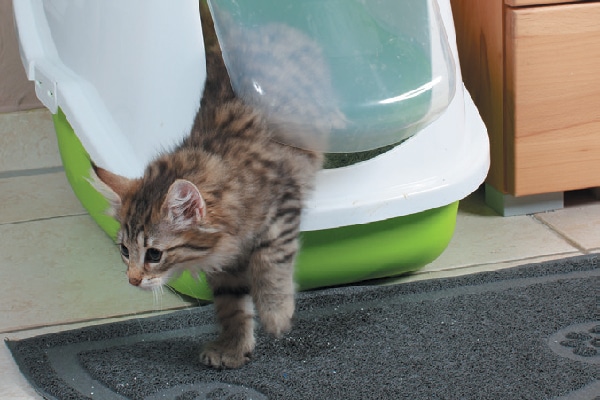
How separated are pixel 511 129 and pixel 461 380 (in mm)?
729

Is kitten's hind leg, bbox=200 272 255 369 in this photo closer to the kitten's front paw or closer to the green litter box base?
the kitten's front paw

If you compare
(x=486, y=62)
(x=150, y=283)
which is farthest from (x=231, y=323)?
(x=486, y=62)

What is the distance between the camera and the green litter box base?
4.97ft

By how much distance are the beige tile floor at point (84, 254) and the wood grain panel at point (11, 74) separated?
0.24 metres

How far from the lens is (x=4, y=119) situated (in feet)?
7.55

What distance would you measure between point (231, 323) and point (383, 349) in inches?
9.4

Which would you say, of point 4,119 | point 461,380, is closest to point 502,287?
point 461,380

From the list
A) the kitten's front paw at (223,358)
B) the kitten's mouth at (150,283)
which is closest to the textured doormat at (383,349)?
the kitten's front paw at (223,358)

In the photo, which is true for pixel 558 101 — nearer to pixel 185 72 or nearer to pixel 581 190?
pixel 581 190

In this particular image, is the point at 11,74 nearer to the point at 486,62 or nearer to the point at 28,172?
the point at 28,172

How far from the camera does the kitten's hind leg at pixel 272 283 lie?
1.33 m

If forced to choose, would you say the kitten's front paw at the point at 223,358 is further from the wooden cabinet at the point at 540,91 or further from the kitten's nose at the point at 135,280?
the wooden cabinet at the point at 540,91

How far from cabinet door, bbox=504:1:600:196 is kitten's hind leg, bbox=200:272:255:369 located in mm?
721

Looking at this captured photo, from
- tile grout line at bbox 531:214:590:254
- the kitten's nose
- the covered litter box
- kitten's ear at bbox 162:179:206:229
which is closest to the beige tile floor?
tile grout line at bbox 531:214:590:254
